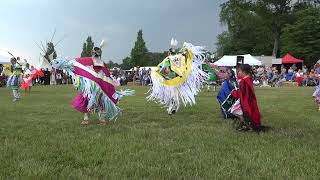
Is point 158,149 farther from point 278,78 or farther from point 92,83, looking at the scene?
point 278,78

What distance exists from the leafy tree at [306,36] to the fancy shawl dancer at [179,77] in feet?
130

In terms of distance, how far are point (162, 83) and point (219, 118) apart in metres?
1.66

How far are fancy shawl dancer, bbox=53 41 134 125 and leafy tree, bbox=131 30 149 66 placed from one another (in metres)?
58.0

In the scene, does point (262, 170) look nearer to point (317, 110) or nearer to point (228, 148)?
point (228, 148)

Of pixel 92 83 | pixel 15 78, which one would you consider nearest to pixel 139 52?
pixel 15 78

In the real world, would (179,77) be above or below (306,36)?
below

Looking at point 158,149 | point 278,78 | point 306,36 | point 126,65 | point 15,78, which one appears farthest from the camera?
point 126,65

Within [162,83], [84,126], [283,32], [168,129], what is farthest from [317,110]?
[283,32]

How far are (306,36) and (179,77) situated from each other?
135 ft

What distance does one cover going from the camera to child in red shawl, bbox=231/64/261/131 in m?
8.14

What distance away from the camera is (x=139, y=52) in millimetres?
67625

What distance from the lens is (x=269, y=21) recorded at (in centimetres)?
5406

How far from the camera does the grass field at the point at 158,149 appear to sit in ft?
16.5

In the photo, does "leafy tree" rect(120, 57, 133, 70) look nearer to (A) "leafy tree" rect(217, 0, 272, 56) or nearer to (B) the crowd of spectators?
(A) "leafy tree" rect(217, 0, 272, 56)
